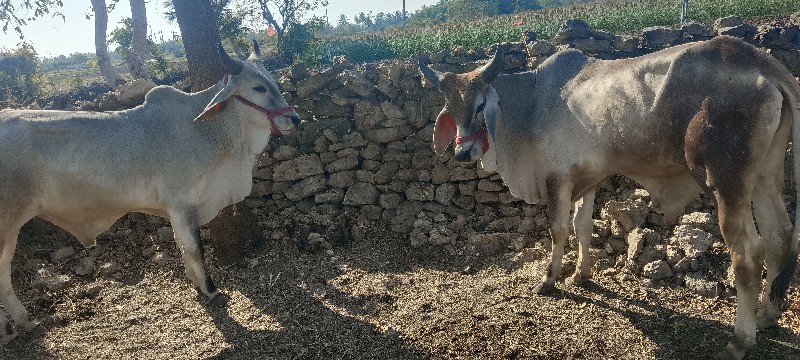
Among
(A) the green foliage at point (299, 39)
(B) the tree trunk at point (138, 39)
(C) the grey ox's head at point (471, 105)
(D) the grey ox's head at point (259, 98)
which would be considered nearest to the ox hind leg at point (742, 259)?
(C) the grey ox's head at point (471, 105)

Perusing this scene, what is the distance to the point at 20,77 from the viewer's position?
12812mm

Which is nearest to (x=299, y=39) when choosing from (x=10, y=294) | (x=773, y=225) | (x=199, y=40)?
(x=199, y=40)

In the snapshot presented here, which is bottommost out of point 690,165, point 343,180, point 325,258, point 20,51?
point 325,258

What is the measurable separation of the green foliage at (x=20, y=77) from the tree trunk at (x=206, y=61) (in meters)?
4.89

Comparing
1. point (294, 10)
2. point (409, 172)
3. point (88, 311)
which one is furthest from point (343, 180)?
point (294, 10)

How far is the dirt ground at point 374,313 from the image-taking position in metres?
3.21

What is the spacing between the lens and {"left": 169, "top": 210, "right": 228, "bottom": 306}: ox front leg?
12.6 feet

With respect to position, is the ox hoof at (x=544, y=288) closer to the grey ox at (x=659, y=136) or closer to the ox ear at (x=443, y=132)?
the grey ox at (x=659, y=136)

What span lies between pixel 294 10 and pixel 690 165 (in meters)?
14.1

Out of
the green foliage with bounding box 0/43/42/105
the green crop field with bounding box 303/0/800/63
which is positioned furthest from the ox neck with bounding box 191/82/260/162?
the green foliage with bounding box 0/43/42/105

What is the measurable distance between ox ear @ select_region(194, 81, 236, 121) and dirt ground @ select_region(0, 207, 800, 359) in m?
1.30

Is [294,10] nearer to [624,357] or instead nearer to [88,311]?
[88,311]

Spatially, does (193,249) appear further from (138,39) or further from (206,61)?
(138,39)

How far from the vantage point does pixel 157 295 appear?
4.29m
